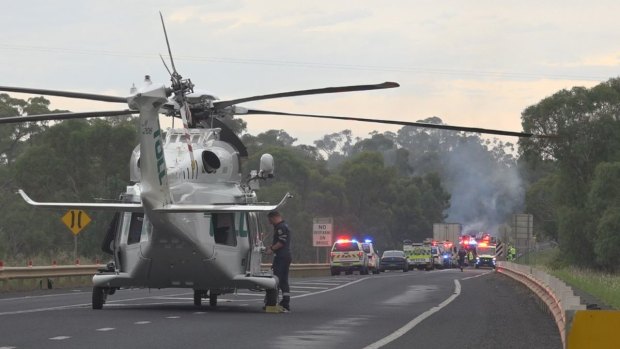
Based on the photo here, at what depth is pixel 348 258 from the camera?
6303 centimetres

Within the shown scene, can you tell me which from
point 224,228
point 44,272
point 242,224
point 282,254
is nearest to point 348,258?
point 44,272

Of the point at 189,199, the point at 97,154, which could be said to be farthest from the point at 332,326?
the point at 97,154

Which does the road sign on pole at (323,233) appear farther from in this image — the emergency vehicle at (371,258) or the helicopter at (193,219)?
the helicopter at (193,219)

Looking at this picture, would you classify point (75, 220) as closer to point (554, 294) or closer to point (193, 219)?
point (193, 219)

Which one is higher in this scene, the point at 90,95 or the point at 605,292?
the point at 90,95

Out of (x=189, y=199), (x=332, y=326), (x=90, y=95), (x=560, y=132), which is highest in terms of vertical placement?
(x=560, y=132)

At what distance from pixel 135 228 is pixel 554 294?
7264 mm

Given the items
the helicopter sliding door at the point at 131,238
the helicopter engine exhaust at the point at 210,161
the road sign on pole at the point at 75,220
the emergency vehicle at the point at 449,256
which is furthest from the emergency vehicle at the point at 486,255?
the helicopter sliding door at the point at 131,238

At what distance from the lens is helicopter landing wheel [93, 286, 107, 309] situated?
23078 mm

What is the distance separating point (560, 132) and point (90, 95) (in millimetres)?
63258

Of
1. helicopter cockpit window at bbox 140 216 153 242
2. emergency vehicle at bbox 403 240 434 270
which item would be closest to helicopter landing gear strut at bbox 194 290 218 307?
helicopter cockpit window at bbox 140 216 153 242

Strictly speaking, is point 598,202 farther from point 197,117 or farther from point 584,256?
point 197,117

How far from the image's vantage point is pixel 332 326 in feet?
64.0

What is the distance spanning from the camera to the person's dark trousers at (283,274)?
23.5 m
